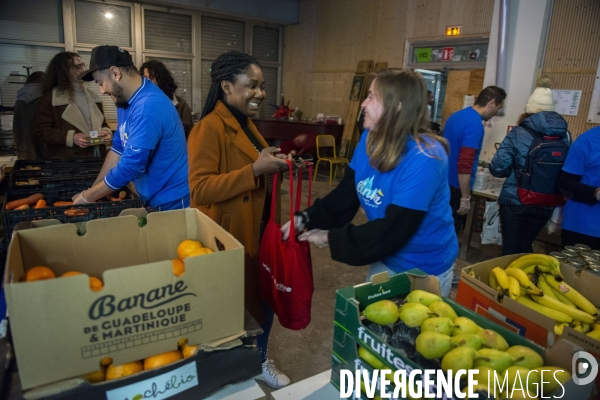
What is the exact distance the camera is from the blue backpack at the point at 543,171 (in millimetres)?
2736

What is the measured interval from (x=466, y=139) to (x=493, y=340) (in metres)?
2.59

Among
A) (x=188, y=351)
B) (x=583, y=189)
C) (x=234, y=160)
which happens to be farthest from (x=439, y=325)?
(x=583, y=189)

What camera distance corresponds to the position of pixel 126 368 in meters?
0.91

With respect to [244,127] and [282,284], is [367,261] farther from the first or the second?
[244,127]

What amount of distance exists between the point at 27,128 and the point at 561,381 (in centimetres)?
431

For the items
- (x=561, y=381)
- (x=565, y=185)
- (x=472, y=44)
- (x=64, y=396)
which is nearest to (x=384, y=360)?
(x=561, y=381)

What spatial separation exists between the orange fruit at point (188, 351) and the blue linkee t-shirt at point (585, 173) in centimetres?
237

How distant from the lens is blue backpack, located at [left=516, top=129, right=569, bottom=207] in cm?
274

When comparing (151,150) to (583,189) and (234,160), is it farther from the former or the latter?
(583,189)

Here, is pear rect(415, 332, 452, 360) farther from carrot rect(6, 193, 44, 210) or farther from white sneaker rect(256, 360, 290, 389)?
carrot rect(6, 193, 44, 210)

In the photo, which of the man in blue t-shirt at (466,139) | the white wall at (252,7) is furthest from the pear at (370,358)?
the white wall at (252,7)

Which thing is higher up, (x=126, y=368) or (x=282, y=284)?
(x=126, y=368)

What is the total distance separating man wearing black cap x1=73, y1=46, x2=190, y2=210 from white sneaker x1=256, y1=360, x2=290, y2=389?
37.6 inches

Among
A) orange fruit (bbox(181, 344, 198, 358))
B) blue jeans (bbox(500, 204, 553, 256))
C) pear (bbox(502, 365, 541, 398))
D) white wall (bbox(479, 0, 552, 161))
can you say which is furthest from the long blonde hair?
white wall (bbox(479, 0, 552, 161))
